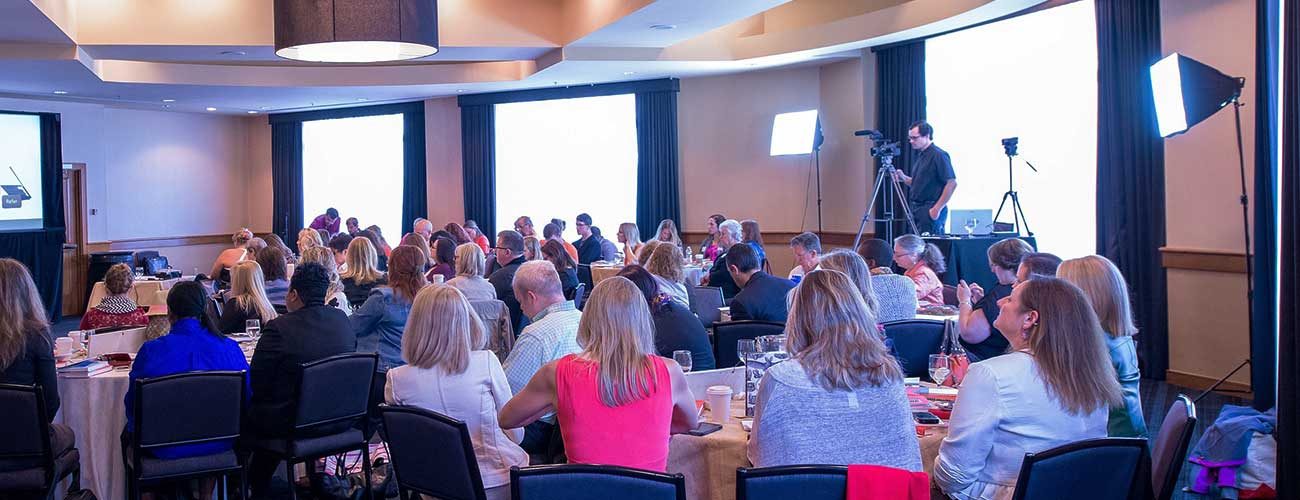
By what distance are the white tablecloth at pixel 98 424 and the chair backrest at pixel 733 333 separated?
2755mm

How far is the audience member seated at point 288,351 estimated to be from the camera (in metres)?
4.64

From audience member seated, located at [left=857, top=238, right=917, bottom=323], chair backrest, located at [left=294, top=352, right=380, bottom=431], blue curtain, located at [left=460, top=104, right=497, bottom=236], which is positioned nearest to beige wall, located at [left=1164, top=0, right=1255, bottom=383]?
audience member seated, located at [left=857, top=238, right=917, bottom=323]

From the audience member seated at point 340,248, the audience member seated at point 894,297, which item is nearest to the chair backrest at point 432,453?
the audience member seated at point 894,297

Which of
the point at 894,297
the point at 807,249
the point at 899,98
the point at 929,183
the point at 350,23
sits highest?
the point at 899,98

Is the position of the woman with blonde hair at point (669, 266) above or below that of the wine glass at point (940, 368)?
above

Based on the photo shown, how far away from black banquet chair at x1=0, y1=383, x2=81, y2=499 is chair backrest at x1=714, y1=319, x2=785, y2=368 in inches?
117

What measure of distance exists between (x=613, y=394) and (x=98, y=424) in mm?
2911

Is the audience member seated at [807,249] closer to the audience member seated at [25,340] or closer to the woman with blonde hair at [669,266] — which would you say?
the woman with blonde hair at [669,266]

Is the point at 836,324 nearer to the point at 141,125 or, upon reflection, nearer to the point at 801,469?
the point at 801,469

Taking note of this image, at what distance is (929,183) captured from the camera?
9.58 m

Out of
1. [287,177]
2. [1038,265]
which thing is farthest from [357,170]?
[1038,265]

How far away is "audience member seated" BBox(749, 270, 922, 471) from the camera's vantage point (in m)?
2.93

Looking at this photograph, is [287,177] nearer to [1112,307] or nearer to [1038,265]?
[1038,265]

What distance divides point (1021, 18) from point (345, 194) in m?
11.5
